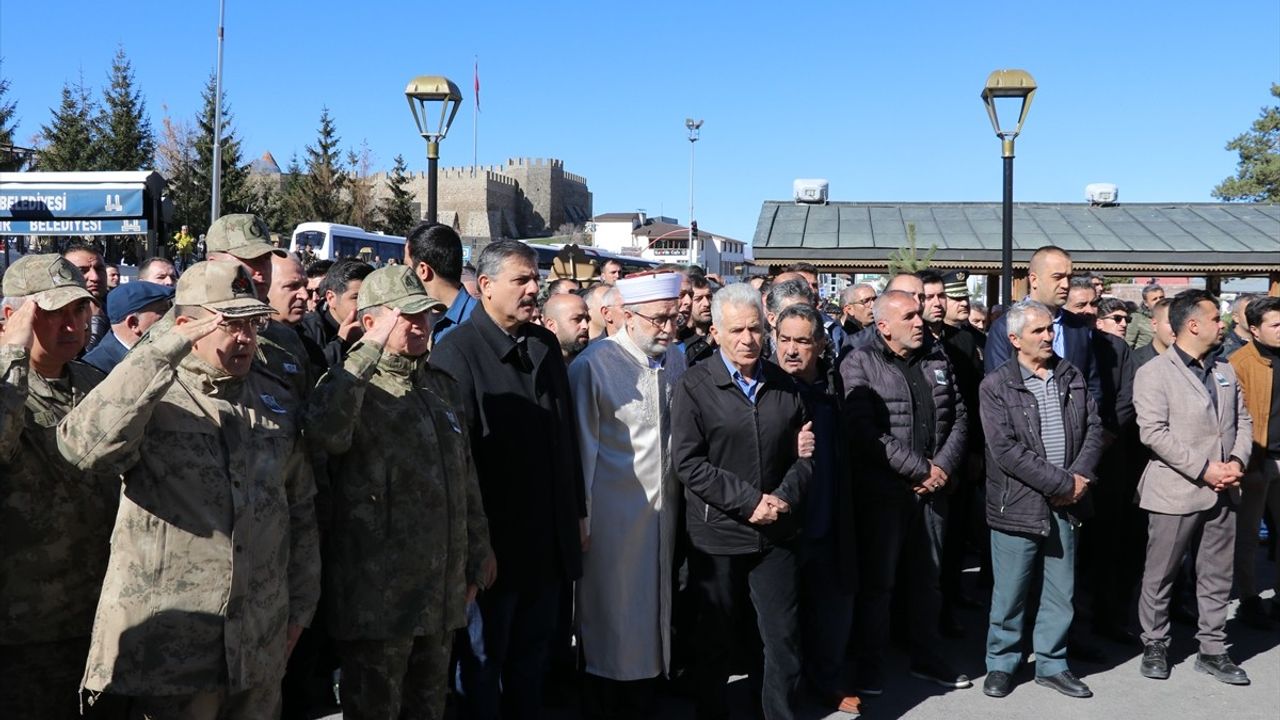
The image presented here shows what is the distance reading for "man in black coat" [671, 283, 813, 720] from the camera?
450 cm

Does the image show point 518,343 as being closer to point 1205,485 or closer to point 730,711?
point 730,711

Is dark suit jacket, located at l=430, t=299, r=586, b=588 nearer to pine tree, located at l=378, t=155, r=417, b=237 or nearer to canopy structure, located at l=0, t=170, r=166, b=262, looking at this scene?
canopy structure, located at l=0, t=170, r=166, b=262

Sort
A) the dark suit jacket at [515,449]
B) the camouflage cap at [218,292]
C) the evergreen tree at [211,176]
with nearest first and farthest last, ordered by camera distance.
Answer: the camouflage cap at [218,292]
the dark suit jacket at [515,449]
the evergreen tree at [211,176]

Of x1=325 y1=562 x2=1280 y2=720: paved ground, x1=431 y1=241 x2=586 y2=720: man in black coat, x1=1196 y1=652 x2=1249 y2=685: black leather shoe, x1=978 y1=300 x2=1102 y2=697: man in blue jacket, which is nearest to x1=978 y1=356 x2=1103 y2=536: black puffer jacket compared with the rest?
x1=978 y1=300 x2=1102 y2=697: man in blue jacket

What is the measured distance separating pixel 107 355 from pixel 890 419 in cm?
361

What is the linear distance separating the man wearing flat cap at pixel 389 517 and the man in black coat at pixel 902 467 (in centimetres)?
253

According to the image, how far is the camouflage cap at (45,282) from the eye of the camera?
2.86 metres

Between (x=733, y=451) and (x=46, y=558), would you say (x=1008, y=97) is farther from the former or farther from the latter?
(x=46, y=558)

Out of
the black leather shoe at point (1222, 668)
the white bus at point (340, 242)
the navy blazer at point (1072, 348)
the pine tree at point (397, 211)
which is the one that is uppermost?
the pine tree at point (397, 211)

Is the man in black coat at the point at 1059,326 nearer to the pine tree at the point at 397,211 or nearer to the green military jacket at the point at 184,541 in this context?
the green military jacket at the point at 184,541

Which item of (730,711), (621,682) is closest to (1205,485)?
(730,711)

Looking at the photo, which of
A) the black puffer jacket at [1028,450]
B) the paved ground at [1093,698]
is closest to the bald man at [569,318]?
the paved ground at [1093,698]

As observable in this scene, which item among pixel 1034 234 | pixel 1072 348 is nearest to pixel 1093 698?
pixel 1072 348

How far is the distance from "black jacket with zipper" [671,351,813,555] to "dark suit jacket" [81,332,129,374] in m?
2.28
